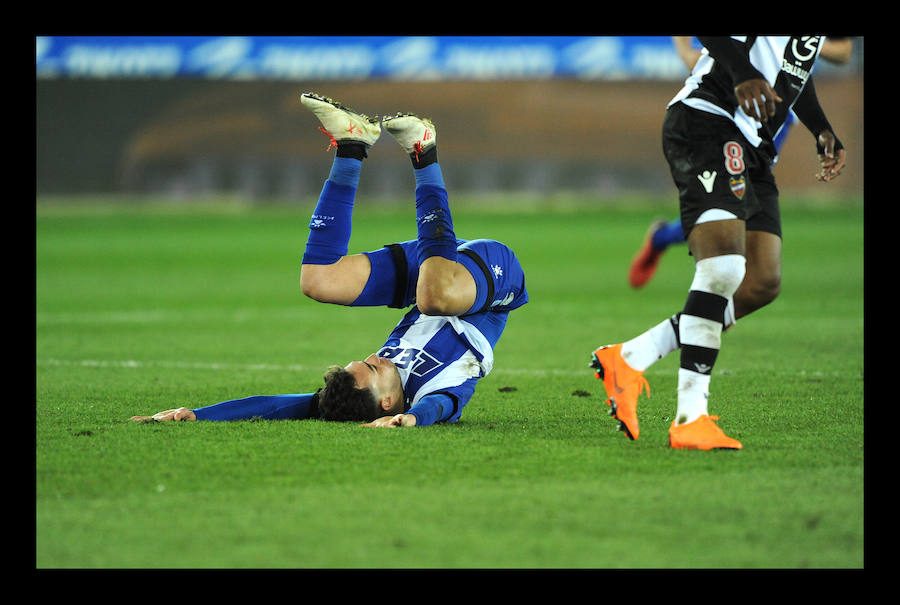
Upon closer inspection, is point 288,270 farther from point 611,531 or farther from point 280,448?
point 611,531

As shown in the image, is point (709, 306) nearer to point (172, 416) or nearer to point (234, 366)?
point (172, 416)

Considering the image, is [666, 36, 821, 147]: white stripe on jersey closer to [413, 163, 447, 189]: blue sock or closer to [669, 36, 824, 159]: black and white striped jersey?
[669, 36, 824, 159]: black and white striped jersey

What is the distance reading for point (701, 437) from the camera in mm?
4246

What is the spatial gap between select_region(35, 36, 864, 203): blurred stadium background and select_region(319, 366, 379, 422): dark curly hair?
2799cm

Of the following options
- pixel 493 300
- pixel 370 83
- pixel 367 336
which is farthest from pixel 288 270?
pixel 370 83

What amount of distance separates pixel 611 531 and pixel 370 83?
31388mm

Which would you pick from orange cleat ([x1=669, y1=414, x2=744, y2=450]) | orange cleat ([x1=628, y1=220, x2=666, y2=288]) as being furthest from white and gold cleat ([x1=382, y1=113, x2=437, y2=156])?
orange cleat ([x1=628, y1=220, x2=666, y2=288])

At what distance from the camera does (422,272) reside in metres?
4.96

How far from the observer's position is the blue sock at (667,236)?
9.41 metres

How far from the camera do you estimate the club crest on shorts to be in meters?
4.37

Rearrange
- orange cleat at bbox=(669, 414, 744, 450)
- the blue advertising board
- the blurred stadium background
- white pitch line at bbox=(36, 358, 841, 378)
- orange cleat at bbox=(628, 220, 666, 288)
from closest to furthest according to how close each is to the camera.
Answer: orange cleat at bbox=(669, 414, 744, 450), white pitch line at bbox=(36, 358, 841, 378), orange cleat at bbox=(628, 220, 666, 288), the blurred stadium background, the blue advertising board

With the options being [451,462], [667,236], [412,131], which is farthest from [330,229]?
[667,236]

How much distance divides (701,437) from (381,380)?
1559mm

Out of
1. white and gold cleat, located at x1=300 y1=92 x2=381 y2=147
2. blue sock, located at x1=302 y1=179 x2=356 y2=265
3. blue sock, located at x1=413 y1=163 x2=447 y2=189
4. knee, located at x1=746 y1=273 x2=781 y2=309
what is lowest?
knee, located at x1=746 y1=273 x2=781 y2=309
